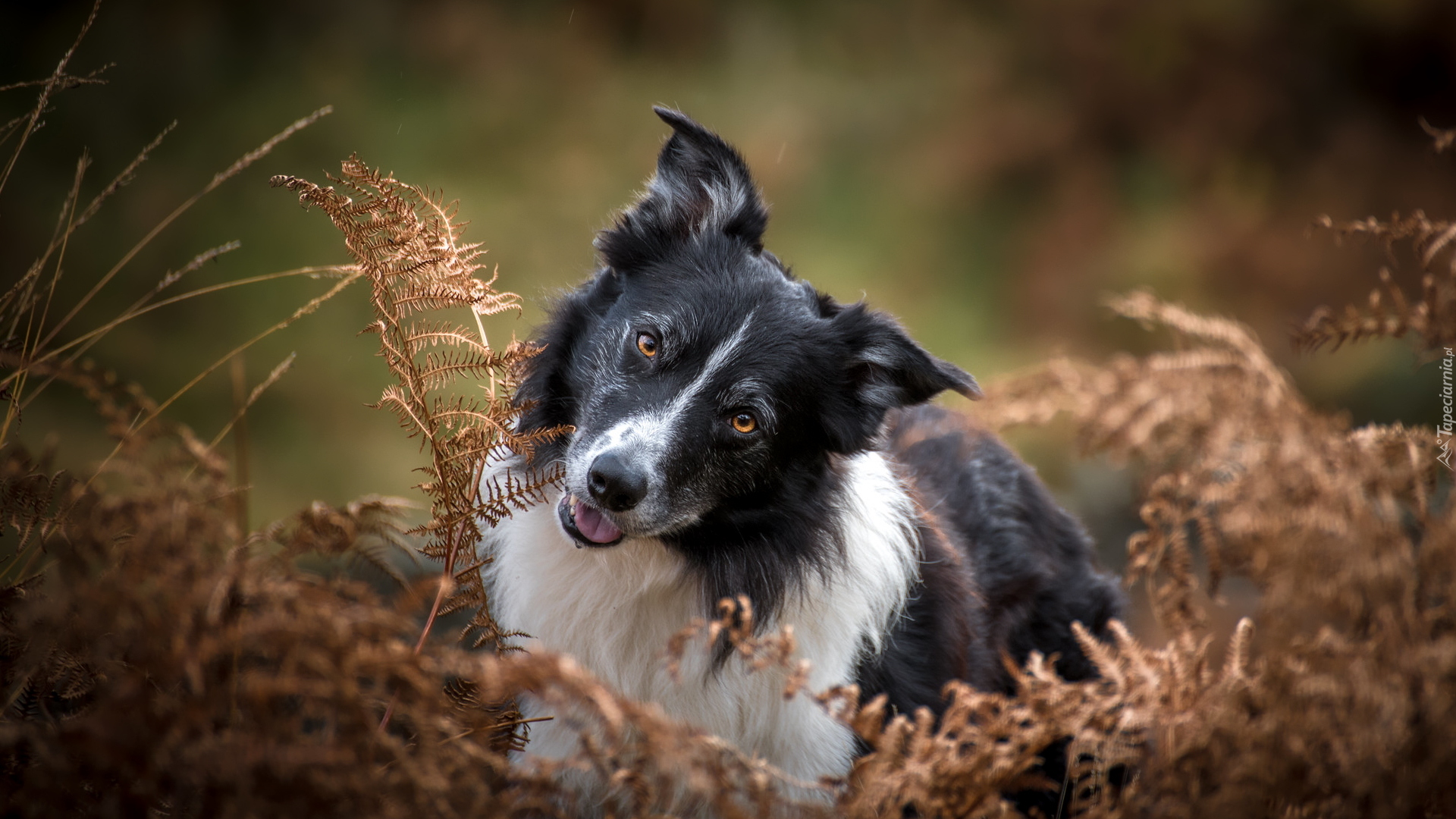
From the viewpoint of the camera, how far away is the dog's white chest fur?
3387 mm

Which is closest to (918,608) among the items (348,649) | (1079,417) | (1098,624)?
(1079,417)

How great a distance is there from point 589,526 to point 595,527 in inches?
0.7

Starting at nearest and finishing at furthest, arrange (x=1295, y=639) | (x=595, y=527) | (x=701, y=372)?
(x=1295, y=639) < (x=595, y=527) < (x=701, y=372)

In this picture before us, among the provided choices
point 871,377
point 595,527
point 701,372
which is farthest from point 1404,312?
point 595,527

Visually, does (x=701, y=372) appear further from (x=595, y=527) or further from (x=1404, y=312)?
(x=1404, y=312)

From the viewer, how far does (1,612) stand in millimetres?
2836

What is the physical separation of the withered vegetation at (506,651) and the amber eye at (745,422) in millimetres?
772

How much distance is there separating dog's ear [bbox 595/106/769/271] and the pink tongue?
1026 mm

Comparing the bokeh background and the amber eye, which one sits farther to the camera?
the bokeh background

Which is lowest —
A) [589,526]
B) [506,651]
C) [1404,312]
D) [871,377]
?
[506,651]

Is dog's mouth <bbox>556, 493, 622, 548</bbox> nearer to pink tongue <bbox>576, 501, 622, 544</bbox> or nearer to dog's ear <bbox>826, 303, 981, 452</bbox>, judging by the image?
pink tongue <bbox>576, 501, 622, 544</bbox>

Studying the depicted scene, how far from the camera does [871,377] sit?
362 centimetres

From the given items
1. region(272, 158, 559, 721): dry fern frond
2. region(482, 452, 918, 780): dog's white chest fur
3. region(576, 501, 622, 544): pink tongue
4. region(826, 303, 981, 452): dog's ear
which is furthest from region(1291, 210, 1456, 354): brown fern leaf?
region(272, 158, 559, 721): dry fern frond

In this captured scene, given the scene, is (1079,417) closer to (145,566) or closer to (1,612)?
(145,566)
